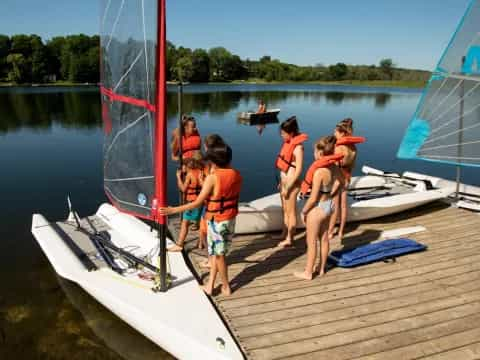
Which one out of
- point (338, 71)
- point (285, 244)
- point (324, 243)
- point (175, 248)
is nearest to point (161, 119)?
point (175, 248)

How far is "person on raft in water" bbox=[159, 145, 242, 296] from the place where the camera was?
3359 millimetres

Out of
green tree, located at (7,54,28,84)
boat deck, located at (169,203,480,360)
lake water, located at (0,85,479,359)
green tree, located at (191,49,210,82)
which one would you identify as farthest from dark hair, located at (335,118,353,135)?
green tree, located at (191,49,210,82)

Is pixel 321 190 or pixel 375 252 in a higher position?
pixel 321 190

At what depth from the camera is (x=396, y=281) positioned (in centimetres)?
438

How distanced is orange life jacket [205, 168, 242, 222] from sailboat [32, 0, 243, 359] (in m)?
0.46

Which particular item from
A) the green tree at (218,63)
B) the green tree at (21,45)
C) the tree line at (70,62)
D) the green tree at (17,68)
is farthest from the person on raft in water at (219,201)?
the green tree at (218,63)

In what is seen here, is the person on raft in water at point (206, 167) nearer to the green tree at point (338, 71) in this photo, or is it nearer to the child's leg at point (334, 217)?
the child's leg at point (334, 217)

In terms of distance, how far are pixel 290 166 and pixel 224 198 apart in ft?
5.53

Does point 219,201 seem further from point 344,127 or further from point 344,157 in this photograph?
point 344,127

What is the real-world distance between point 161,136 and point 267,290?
212cm

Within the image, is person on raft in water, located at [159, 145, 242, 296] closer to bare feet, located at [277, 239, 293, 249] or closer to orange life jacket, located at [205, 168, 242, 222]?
orange life jacket, located at [205, 168, 242, 222]

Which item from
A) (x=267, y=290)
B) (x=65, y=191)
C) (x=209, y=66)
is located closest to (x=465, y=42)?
(x=267, y=290)

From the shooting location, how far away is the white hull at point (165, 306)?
323cm

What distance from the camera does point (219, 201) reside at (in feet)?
11.3
